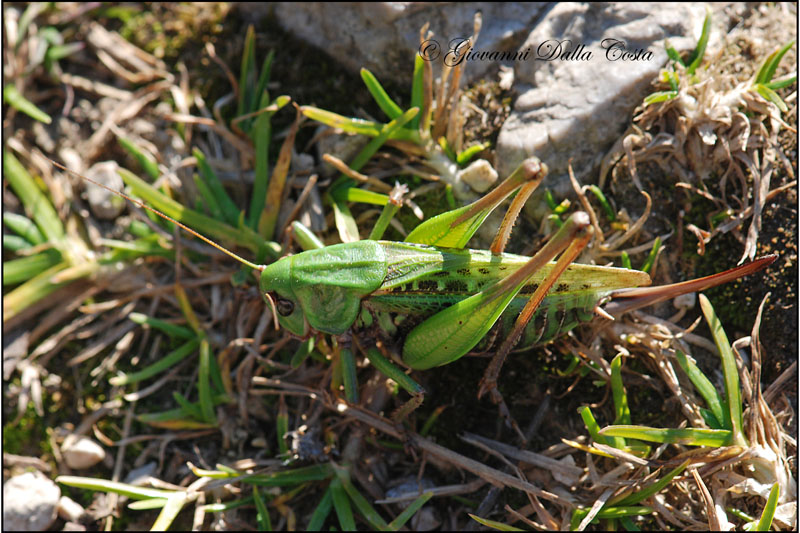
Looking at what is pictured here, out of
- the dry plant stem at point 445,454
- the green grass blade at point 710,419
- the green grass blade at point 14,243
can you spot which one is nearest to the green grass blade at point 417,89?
the dry plant stem at point 445,454

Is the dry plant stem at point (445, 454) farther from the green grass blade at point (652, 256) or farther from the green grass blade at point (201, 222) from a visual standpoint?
the green grass blade at point (652, 256)

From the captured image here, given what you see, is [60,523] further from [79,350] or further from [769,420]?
[769,420]

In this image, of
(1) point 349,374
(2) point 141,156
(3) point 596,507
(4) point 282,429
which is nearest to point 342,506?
(4) point 282,429

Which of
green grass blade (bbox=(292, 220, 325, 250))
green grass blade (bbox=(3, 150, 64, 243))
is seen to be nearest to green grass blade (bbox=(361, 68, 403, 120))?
green grass blade (bbox=(292, 220, 325, 250))

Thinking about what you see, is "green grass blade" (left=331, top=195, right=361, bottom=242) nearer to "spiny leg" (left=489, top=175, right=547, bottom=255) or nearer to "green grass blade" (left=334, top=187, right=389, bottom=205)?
"green grass blade" (left=334, top=187, right=389, bottom=205)

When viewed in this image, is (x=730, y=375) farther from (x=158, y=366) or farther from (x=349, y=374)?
(x=158, y=366)
